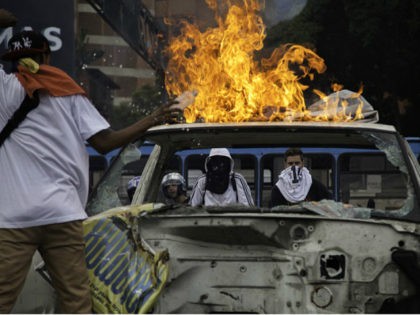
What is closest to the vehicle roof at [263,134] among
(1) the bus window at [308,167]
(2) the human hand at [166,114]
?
(2) the human hand at [166,114]

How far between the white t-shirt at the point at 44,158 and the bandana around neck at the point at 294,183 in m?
6.33

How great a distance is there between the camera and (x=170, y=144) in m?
6.63

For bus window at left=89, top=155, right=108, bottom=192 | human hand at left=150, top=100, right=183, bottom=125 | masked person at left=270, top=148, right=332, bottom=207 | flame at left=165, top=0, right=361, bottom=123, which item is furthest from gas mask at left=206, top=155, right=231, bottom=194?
bus window at left=89, top=155, right=108, bottom=192

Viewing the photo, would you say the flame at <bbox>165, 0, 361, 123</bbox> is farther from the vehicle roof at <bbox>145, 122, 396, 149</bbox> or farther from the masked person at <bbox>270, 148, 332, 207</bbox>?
the masked person at <bbox>270, 148, 332, 207</bbox>

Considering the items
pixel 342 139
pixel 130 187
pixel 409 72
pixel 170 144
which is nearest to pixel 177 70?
pixel 130 187

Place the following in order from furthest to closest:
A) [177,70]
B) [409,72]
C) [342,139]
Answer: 1. [409,72]
2. [177,70]
3. [342,139]

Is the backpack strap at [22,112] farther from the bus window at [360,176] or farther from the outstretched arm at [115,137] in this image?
the bus window at [360,176]

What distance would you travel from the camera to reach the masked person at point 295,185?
10625 mm

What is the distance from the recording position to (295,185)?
10953mm

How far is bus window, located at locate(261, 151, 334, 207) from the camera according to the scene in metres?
18.6

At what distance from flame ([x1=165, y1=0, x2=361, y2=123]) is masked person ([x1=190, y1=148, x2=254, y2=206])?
97 centimetres

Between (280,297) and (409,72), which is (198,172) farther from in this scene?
(409,72)

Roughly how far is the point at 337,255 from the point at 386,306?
0.34m

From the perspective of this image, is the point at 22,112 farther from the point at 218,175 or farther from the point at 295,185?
the point at 295,185
